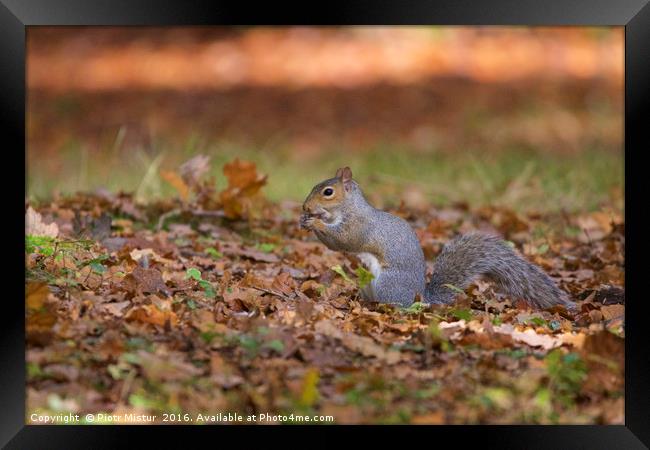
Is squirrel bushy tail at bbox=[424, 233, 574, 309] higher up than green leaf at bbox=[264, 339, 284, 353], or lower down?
higher up

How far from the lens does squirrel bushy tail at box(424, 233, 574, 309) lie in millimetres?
4090

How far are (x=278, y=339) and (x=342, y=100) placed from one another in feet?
31.5

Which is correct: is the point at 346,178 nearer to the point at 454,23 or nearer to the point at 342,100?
the point at 454,23

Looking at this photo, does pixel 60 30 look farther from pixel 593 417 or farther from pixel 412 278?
pixel 593 417

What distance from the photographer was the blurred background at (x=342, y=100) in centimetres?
847

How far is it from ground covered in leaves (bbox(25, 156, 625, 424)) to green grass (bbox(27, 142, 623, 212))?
56.2 inches

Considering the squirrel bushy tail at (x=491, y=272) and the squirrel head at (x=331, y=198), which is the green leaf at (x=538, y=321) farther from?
the squirrel head at (x=331, y=198)

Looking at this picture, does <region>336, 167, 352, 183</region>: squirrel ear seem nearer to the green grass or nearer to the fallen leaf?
the fallen leaf

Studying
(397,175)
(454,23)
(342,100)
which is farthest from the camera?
(342,100)

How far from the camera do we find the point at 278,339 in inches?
123

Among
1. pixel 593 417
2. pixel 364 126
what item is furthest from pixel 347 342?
pixel 364 126

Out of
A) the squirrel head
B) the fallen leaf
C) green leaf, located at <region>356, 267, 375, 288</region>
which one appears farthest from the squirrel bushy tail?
the fallen leaf

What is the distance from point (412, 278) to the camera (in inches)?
163

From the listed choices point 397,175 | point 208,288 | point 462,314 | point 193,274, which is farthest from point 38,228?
point 397,175
